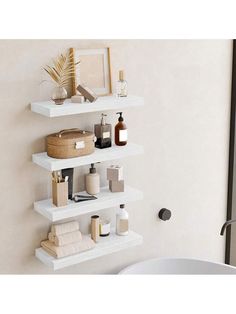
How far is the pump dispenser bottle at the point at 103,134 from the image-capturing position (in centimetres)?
208

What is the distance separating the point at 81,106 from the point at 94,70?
0.26 metres

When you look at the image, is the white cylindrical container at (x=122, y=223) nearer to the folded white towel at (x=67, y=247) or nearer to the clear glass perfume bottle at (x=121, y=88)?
the folded white towel at (x=67, y=247)

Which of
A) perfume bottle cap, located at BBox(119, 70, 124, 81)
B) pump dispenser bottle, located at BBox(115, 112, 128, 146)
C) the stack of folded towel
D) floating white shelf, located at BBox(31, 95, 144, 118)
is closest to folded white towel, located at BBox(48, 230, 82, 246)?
the stack of folded towel

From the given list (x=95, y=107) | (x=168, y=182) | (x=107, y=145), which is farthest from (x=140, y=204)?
(x=95, y=107)

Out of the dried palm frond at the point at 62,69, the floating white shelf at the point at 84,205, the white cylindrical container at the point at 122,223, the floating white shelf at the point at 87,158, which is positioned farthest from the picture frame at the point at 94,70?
the white cylindrical container at the point at 122,223

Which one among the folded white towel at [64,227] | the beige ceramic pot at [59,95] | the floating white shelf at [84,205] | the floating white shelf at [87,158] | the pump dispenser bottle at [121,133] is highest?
the beige ceramic pot at [59,95]

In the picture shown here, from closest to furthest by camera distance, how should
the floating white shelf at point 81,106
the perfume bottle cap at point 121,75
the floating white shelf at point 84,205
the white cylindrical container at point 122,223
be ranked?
the floating white shelf at point 81,106 < the floating white shelf at point 84,205 < the perfume bottle cap at point 121,75 < the white cylindrical container at point 122,223

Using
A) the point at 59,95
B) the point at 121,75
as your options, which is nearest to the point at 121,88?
the point at 121,75

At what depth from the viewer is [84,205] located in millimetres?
2023

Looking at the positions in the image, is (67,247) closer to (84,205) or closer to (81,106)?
(84,205)

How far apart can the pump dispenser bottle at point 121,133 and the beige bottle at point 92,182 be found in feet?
0.53

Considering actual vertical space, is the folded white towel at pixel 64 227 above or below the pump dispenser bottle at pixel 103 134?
below
